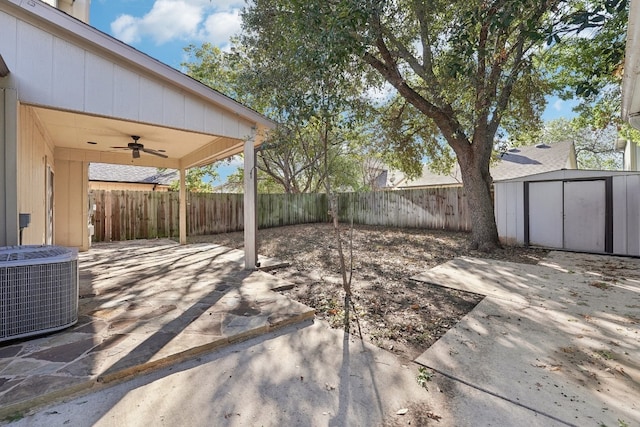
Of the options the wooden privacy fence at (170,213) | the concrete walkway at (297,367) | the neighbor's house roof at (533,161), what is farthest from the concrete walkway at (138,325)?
the neighbor's house roof at (533,161)

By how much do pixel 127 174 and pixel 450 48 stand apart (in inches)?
560

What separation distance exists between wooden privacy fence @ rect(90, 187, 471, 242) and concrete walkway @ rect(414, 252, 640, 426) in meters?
4.14

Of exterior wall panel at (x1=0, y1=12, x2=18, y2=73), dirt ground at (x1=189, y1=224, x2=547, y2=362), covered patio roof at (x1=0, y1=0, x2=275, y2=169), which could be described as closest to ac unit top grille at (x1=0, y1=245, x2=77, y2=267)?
covered patio roof at (x1=0, y1=0, x2=275, y2=169)

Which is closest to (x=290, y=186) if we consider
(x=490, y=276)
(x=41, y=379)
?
(x=490, y=276)

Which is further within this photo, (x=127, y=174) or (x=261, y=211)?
(x=127, y=174)

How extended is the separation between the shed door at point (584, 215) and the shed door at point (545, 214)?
0.13 metres

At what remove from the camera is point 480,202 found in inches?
257

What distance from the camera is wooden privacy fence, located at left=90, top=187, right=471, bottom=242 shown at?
8.50m

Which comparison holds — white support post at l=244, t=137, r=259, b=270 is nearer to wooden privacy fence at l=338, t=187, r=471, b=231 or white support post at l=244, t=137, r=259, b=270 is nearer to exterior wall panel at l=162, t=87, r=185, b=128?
exterior wall panel at l=162, t=87, r=185, b=128

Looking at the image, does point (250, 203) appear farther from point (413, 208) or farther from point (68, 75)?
point (413, 208)

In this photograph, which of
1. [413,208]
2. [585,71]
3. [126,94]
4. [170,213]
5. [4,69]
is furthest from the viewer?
[413,208]

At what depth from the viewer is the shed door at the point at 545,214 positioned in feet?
22.4

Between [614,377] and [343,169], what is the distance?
620 inches

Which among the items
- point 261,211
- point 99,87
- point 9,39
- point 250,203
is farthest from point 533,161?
point 9,39
